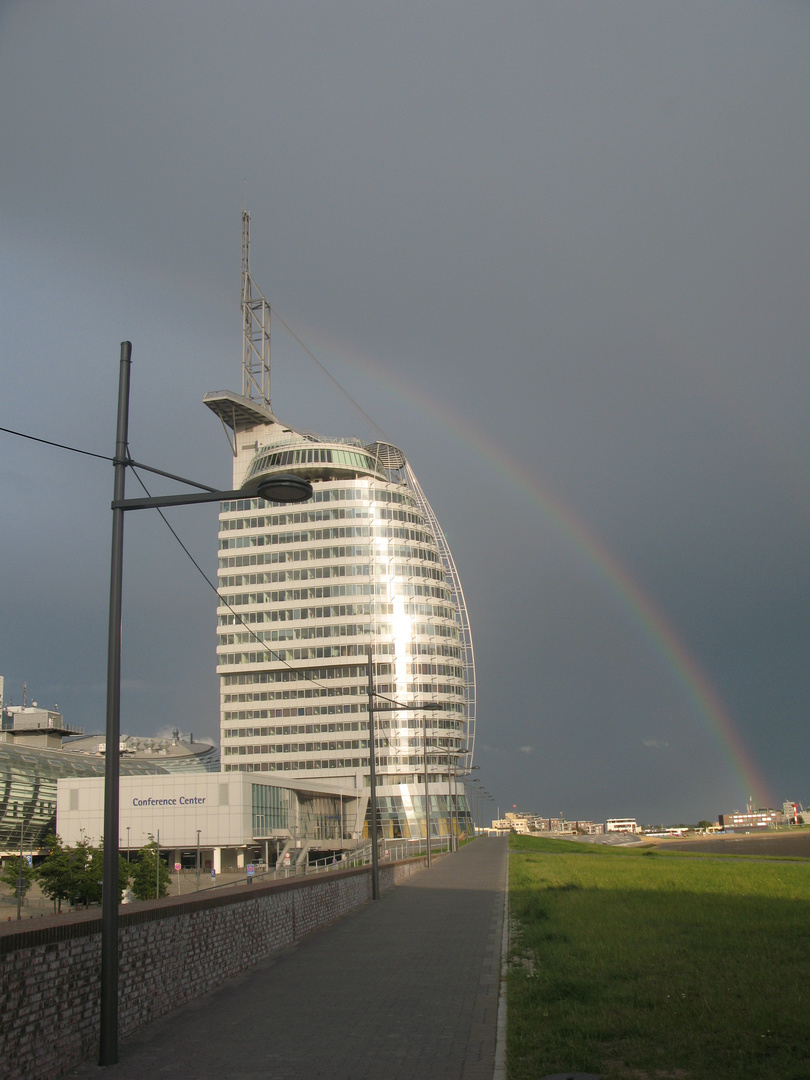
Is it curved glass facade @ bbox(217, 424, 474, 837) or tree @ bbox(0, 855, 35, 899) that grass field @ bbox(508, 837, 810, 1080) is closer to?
tree @ bbox(0, 855, 35, 899)

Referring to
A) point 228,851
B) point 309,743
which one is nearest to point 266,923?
point 228,851

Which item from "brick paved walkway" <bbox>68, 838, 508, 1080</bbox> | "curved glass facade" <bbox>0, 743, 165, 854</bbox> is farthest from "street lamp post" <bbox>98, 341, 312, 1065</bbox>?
"curved glass facade" <bbox>0, 743, 165, 854</bbox>

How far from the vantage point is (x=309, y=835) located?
9925 cm

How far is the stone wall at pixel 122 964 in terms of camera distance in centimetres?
836

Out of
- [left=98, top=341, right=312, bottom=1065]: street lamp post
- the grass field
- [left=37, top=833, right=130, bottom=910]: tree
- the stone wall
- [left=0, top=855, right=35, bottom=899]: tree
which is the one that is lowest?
[left=0, top=855, right=35, bottom=899]: tree

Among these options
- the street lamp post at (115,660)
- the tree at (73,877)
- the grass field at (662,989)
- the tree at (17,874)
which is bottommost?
the tree at (17,874)

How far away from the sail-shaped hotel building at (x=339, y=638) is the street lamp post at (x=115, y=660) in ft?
336

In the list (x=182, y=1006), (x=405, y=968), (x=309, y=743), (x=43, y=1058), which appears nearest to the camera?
(x=43, y=1058)

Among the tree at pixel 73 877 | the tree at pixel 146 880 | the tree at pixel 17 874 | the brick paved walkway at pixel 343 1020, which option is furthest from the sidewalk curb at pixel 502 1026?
the tree at pixel 146 880

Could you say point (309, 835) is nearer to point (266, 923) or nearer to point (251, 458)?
point (251, 458)

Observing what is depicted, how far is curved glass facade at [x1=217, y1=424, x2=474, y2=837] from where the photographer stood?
376ft

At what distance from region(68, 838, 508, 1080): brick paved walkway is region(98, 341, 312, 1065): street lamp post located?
589 millimetres

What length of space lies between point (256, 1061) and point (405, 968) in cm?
655

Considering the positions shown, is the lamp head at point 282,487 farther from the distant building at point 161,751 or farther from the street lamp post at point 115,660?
the distant building at point 161,751
